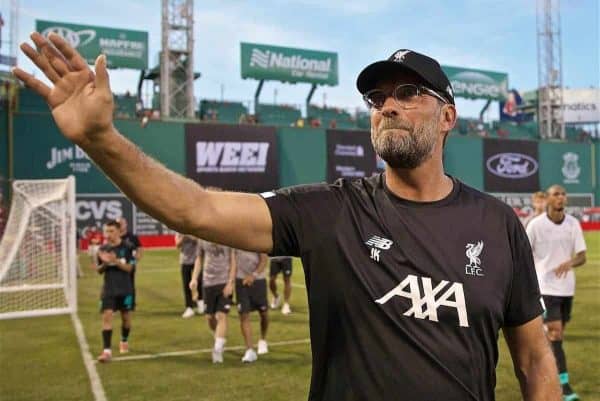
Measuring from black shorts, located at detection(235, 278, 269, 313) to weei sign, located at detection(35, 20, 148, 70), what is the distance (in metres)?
33.9

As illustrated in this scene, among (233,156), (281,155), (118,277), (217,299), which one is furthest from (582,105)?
(118,277)

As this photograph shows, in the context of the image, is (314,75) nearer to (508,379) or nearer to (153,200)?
(508,379)

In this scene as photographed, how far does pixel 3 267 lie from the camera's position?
465 inches

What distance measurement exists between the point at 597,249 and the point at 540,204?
20.8 metres

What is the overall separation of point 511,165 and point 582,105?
2994cm

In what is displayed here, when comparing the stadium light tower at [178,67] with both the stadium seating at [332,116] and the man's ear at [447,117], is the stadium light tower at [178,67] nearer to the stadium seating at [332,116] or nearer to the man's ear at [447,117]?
the stadium seating at [332,116]

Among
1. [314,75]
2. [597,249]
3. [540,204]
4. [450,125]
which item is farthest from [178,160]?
[450,125]

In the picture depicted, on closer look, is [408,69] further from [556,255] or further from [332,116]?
[332,116]

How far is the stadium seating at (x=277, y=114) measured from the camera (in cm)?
4481

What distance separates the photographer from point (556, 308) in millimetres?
7254

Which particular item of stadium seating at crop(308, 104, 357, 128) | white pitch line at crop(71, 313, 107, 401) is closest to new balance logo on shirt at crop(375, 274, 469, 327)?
white pitch line at crop(71, 313, 107, 401)

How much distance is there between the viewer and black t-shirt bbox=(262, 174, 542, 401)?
2197 millimetres

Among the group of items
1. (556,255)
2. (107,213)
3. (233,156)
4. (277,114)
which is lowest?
(107,213)

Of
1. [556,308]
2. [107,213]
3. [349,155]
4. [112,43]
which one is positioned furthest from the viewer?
[112,43]
